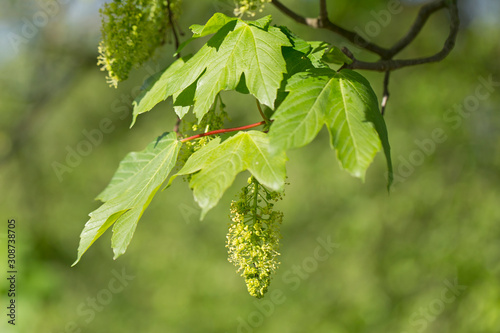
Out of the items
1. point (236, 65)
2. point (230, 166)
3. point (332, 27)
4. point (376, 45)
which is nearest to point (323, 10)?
point (332, 27)

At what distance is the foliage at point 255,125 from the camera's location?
0.89 m

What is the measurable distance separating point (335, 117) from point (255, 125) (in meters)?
0.22

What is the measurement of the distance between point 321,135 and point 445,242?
1.80m

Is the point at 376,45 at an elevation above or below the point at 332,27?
below

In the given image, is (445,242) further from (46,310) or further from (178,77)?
(46,310)

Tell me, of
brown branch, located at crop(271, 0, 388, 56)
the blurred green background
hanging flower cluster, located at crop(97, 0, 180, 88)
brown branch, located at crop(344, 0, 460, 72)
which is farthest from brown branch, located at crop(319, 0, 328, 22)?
the blurred green background

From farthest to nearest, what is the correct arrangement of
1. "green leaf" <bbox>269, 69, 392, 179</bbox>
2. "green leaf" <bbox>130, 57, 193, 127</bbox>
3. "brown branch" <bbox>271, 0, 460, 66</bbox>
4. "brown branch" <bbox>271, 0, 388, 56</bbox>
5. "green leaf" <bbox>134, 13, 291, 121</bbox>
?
"brown branch" <bbox>271, 0, 388, 56</bbox>
"brown branch" <bbox>271, 0, 460, 66</bbox>
"green leaf" <bbox>130, 57, 193, 127</bbox>
"green leaf" <bbox>134, 13, 291, 121</bbox>
"green leaf" <bbox>269, 69, 392, 179</bbox>

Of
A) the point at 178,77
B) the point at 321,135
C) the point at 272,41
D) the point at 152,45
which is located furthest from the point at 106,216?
the point at 321,135

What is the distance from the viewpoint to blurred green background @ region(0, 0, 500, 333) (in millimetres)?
3734

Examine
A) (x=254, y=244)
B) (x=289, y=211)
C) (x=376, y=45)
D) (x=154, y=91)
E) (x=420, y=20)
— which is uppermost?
(x=154, y=91)

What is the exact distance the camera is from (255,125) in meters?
1.08

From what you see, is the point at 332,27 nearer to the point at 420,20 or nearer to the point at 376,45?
the point at 376,45

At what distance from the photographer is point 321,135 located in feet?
16.7

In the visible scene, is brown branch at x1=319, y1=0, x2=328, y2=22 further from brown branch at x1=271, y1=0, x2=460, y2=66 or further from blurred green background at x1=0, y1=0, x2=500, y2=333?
blurred green background at x1=0, y1=0, x2=500, y2=333
